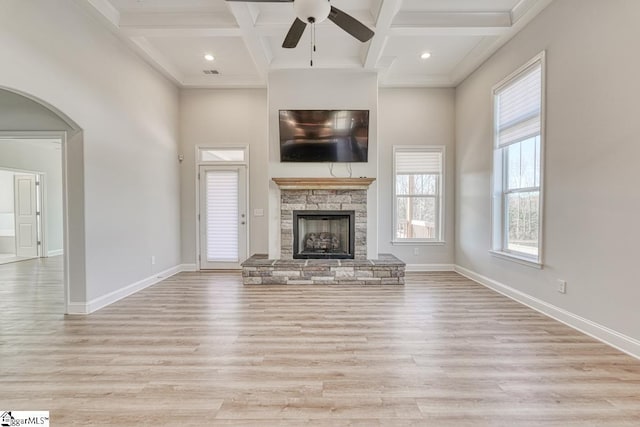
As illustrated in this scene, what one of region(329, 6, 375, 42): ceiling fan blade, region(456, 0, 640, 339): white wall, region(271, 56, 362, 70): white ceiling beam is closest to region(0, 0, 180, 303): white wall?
region(271, 56, 362, 70): white ceiling beam

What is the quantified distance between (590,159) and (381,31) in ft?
9.07

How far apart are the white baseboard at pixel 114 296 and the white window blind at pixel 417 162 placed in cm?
466

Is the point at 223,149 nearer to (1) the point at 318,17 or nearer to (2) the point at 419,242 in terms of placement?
(1) the point at 318,17

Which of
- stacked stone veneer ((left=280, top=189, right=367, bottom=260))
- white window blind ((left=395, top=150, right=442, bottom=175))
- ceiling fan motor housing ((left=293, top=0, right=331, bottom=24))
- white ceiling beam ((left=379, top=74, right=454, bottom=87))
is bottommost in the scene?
stacked stone veneer ((left=280, top=189, right=367, bottom=260))

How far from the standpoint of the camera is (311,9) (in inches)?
95.0

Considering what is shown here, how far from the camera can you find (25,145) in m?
7.11

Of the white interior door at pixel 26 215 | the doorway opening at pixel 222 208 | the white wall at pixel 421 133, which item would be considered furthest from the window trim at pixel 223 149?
the white interior door at pixel 26 215

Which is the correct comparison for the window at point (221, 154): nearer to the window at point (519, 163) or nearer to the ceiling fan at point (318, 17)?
the ceiling fan at point (318, 17)

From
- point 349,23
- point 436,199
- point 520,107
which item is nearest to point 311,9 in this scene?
point 349,23

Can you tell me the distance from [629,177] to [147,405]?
4.00 m

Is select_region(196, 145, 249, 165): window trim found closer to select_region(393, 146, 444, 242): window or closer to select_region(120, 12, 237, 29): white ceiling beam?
select_region(120, 12, 237, 29): white ceiling beam

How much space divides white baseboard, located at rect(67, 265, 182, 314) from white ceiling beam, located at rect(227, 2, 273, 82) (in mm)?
3772

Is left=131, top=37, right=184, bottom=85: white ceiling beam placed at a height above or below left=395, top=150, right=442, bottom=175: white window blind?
above

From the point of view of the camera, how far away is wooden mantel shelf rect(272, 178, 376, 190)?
16.4 ft
